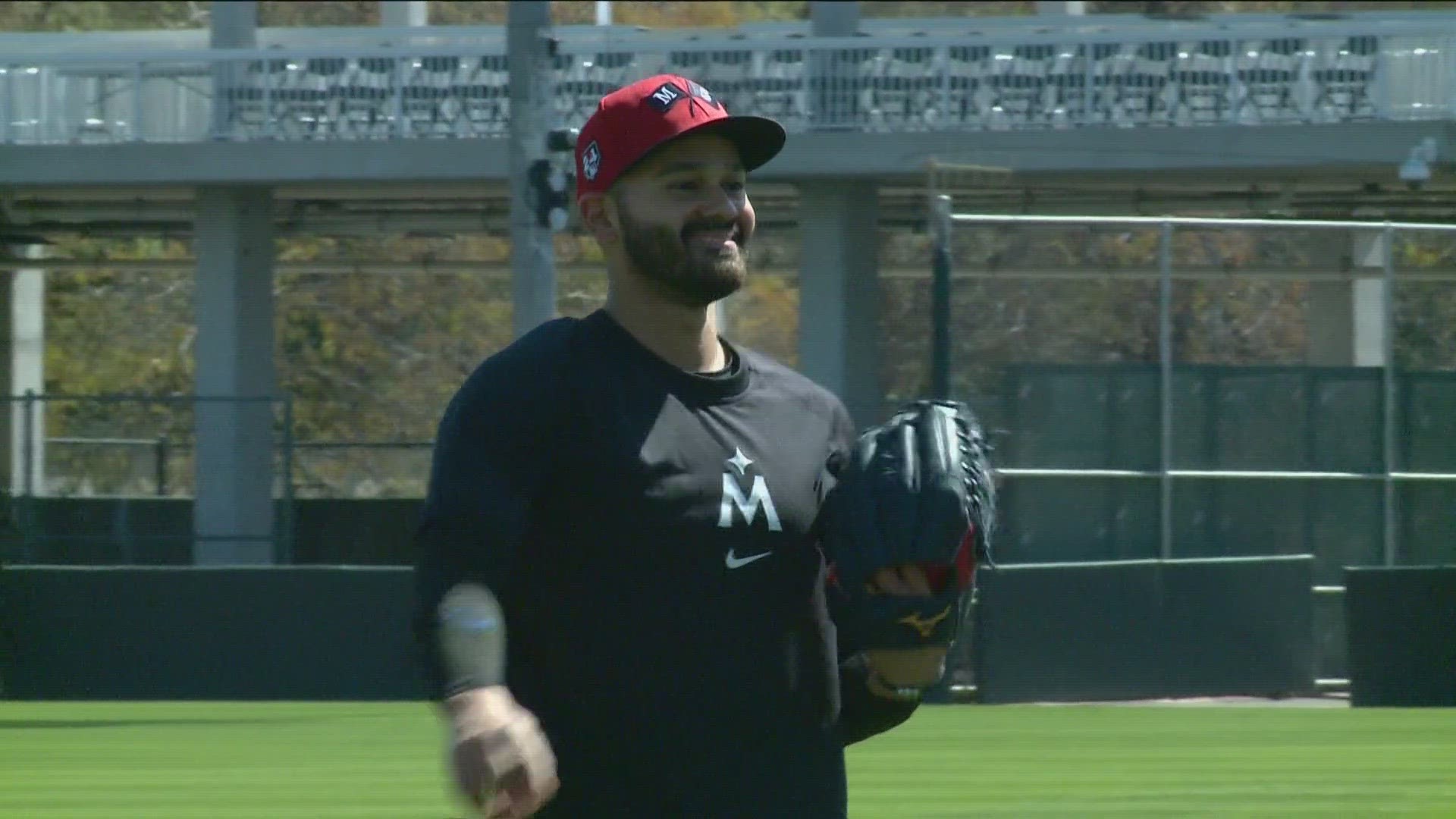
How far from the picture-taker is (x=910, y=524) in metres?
3.54

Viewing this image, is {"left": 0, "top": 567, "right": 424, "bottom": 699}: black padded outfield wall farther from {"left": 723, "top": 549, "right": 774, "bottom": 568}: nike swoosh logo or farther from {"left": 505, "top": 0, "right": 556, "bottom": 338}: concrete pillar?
{"left": 723, "top": 549, "right": 774, "bottom": 568}: nike swoosh logo

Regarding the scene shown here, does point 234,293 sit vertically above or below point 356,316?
below

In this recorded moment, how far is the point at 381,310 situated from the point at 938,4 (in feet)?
56.1

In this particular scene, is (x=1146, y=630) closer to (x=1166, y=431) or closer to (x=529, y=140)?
(x=1166, y=431)

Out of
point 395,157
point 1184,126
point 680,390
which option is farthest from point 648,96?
point 395,157

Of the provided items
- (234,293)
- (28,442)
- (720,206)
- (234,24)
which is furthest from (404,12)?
(720,206)

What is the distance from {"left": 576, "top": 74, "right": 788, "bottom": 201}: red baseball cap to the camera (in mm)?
3605

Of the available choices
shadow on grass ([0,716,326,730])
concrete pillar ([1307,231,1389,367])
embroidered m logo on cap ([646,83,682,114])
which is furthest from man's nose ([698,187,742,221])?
concrete pillar ([1307,231,1389,367])

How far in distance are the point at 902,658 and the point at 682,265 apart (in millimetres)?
668

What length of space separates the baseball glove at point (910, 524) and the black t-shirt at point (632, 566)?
0.09 m

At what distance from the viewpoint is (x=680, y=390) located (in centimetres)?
361

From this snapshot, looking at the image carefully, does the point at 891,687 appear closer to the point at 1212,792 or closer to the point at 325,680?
the point at 1212,792

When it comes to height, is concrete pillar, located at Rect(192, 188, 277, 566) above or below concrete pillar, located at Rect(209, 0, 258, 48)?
below

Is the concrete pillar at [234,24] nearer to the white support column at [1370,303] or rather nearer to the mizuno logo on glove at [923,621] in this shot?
the white support column at [1370,303]
